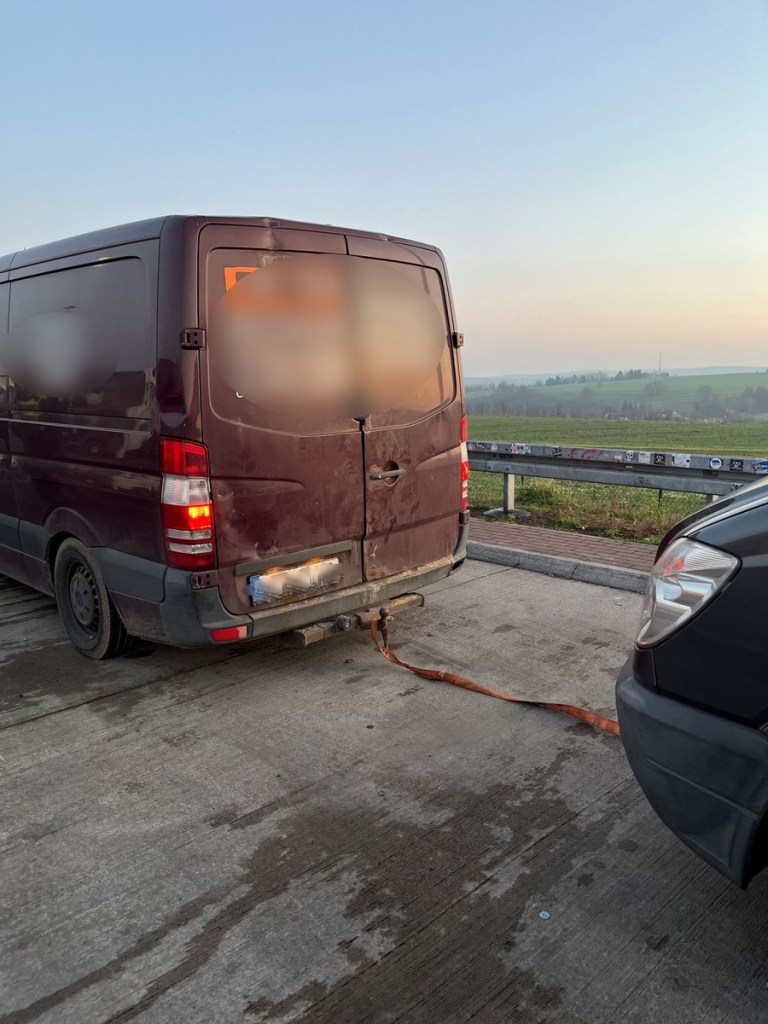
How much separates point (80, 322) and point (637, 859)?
12.7 ft

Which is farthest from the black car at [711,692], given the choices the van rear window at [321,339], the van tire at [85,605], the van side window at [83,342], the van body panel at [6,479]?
the van body panel at [6,479]

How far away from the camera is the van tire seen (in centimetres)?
458

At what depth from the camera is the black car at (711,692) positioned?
2.01 m

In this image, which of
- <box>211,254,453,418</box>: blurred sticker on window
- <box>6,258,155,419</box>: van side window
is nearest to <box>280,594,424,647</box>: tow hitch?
<box>211,254,453,418</box>: blurred sticker on window

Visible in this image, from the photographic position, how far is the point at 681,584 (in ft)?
7.32

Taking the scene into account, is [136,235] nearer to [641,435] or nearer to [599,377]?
[641,435]

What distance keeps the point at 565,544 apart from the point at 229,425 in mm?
4224

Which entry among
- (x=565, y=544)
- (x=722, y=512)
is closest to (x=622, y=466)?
(x=565, y=544)

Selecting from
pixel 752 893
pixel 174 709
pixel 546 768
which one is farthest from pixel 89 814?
pixel 752 893

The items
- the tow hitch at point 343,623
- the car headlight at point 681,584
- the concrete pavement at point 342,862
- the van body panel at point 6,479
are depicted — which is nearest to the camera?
the car headlight at point 681,584

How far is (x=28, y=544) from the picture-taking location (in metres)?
5.21

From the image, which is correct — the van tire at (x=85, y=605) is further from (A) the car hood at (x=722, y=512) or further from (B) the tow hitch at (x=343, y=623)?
(A) the car hood at (x=722, y=512)

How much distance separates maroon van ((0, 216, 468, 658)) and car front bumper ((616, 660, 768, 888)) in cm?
228

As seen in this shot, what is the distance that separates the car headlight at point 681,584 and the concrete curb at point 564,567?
367cm
